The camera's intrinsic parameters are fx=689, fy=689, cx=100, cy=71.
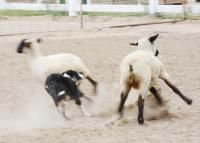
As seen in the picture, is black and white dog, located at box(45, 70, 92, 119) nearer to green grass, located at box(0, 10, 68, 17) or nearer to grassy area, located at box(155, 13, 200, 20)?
grassy area, located at box(155, 13, 200, 20)

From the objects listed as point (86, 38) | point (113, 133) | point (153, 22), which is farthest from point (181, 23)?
point (113, 133)

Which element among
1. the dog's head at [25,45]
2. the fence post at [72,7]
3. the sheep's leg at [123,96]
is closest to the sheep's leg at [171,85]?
the sheep's leg at [123,96]

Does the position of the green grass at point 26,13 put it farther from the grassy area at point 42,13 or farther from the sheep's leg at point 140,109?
the sheep's leg at point 140,109

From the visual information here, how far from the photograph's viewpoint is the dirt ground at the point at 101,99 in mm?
7234

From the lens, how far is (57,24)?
2056cm

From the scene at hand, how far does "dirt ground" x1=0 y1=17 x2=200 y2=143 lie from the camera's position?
7.23 meters

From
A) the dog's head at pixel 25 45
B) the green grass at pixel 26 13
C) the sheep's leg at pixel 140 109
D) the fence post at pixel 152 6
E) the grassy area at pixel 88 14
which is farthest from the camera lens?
the green grass at pixel 26 13

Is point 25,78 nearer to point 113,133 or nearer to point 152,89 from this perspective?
point 152,89

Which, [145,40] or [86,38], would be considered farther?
[86,38]

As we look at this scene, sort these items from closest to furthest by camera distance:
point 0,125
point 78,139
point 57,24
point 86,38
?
point 78,139, point 0,125, point 86,38, point 57,24

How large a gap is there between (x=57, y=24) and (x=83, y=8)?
2115mm

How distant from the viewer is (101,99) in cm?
915

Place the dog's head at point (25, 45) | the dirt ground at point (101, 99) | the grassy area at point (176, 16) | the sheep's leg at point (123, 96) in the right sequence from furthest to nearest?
the grassy area at point (176, 16) < the dog's head at point (25, 45) < the sheep's leg at point (123, 96) < the dirt ground at point (101, 99)

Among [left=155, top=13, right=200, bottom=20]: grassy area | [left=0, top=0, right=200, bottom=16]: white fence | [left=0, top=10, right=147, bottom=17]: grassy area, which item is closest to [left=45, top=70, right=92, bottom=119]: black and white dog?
[left=155, top=13, right=200, bottom=20]: grassy area
